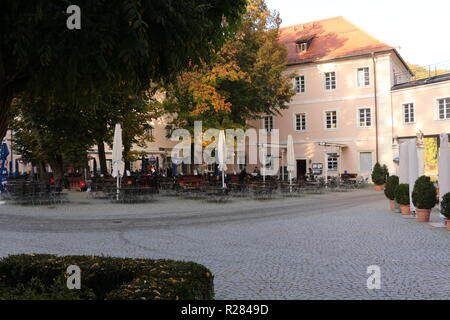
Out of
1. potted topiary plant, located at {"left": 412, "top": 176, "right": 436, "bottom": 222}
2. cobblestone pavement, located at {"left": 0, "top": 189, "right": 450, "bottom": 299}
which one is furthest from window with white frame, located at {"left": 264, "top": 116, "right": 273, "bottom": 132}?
potted topiary plant, located at {"left": 412, "top": 176, "right": 436, "bottom": 222}

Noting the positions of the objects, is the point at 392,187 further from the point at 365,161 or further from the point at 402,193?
the point at 365,161

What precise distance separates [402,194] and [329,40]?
30699mm

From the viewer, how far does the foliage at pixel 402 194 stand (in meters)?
14.9

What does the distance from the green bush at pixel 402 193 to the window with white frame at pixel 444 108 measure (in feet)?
70.0

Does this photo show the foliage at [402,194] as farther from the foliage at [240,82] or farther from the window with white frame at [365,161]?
the window with white frame at [365,161]

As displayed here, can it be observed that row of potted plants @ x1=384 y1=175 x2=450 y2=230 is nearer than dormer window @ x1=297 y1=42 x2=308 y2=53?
Yes

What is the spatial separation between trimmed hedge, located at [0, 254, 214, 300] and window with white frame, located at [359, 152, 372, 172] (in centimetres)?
3497

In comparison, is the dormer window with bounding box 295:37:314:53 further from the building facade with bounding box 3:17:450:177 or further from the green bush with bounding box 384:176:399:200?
the green bush with bounding box 384:176:399:200

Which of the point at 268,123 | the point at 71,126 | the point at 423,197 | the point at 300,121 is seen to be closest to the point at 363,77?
the point at 300,121

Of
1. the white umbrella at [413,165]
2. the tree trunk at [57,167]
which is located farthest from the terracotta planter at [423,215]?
the tree trunk at [57,167]

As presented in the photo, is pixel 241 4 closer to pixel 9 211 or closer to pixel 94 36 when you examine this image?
pixel 94 36

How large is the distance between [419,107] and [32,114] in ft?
93.7

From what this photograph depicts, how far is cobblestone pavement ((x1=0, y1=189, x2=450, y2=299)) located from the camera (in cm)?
599

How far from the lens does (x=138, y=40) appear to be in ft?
12.4
